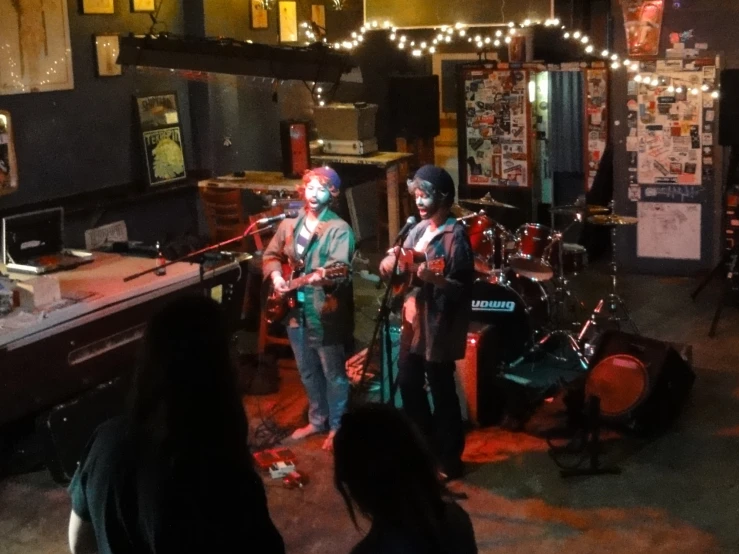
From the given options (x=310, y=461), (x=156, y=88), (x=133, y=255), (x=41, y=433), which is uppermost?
(x=156, y=88)

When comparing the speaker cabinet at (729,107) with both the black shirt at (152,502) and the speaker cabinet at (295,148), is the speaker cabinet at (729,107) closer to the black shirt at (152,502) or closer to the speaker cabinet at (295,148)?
the speaker cabinet at (295,148)

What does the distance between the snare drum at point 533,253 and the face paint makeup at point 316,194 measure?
5.23 ft

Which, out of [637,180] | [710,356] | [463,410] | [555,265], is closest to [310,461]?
[463,410]

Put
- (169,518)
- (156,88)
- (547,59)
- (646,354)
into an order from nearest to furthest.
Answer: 1. (169,518)
2. (646,354)
3. (156,88)
4. (547,59)

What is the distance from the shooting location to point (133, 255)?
5855 millimetres

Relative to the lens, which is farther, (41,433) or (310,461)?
(310,461)

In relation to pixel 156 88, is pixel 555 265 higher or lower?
lower

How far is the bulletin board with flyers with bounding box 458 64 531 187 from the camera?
8.65 metres

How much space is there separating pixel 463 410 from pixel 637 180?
139 inches

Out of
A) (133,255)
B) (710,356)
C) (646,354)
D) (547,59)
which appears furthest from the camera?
(547,59)

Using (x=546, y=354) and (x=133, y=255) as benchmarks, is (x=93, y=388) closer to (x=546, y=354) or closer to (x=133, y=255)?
(x=133, y=255)

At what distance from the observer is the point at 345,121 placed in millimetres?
7609

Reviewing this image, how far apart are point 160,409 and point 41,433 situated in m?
2.76

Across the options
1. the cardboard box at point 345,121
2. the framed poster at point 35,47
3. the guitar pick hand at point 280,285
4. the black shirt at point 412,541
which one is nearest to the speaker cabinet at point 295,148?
the cardboard box at point 345,121
